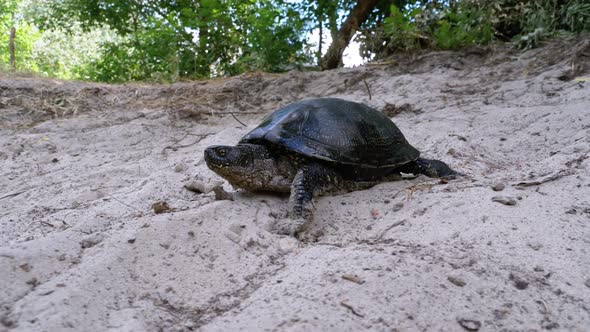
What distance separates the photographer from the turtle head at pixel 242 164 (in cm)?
256

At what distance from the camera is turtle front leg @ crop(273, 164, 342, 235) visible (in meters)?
2.27

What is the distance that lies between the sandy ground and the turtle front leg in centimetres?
8

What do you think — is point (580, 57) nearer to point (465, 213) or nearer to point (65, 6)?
point (465, 213)

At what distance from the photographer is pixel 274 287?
1.70 meters

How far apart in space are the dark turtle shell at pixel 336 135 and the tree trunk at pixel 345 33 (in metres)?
4.26

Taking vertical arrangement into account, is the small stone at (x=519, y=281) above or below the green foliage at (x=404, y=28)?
below

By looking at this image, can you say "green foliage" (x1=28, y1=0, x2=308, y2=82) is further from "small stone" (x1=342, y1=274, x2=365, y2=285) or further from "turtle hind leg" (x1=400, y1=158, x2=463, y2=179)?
"small stone" (x1=342, y1=274, x2=365, y2=285)

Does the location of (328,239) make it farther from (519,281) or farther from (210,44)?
(210,44)

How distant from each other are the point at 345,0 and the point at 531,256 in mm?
6477

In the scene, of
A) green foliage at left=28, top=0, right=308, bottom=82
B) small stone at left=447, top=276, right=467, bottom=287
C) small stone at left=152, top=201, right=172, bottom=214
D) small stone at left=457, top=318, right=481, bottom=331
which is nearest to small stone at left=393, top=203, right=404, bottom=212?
small stone at left=447, top=276, right=467, bottom=287

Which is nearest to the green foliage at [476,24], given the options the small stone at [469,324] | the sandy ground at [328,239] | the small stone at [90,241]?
the sandy ground at [328,239]

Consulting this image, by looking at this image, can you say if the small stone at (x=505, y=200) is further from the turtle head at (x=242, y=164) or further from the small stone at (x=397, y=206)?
the turtle head at (x=242, y=164)

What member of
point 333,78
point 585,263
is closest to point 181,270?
point 585,263

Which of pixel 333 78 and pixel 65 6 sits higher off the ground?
pixel 65 6
